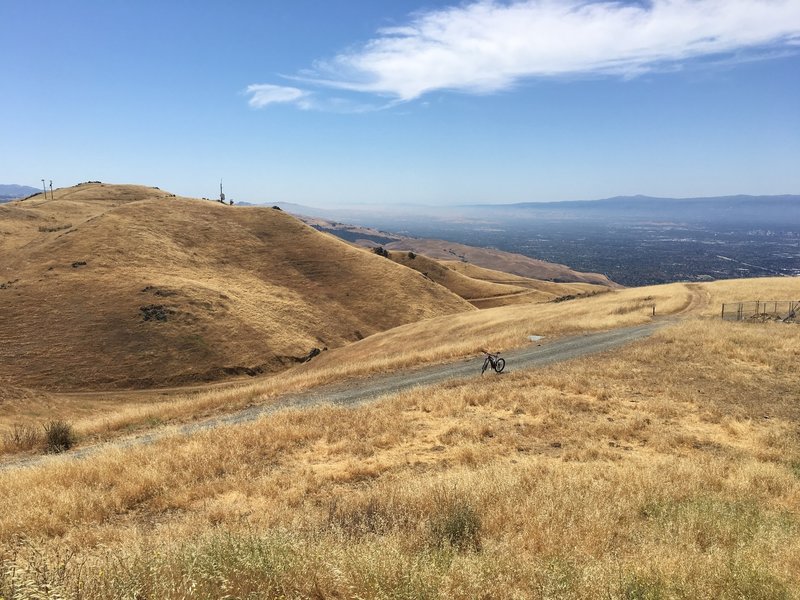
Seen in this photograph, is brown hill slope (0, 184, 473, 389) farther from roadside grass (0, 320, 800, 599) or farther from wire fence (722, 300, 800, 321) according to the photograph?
wire fence (722, 300, 800, 321)

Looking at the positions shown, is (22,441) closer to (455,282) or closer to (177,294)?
(177,294)

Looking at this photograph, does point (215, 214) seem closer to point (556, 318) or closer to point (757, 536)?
point (556, 318)

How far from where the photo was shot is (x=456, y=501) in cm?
657

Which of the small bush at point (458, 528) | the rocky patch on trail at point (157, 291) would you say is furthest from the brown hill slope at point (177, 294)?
the small bush at point (458, 528)

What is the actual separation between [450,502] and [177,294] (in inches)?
1779

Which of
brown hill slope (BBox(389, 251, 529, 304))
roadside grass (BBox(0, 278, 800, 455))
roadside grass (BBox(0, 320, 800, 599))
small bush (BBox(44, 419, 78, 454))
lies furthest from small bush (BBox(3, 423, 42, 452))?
brown hill slope (BBox(389, 251, 529, 304))

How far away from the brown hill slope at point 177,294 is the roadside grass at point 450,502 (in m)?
30.5

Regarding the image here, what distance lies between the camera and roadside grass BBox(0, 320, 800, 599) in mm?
4273

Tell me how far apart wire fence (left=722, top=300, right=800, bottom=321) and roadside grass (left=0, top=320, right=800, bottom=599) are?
13.5 m

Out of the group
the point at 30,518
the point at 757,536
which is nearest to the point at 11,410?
the point at 30,518

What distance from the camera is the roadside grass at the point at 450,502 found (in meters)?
4.27

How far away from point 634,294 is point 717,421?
3103 centimetres

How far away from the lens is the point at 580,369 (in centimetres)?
1706

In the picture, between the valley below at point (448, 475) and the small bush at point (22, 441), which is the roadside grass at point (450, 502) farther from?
the small bush at point (22, 441)
